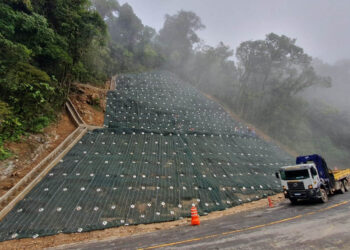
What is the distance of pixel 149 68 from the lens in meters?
39.3

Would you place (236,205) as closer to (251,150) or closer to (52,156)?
(251,150)

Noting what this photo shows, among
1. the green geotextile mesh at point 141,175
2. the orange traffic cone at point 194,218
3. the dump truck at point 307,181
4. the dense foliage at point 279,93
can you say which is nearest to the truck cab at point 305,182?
the dump truck at point 307,181

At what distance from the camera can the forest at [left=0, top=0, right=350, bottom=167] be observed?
10461 millimetres

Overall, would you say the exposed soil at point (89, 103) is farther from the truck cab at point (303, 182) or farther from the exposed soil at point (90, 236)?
the truck cab at point (303, 182)

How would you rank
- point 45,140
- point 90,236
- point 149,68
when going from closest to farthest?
point 90,236 → point 45,140 → point 149,68

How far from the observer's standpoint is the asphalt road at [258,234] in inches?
211

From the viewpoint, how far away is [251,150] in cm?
1808

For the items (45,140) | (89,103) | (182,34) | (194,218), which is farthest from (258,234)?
(182,34)

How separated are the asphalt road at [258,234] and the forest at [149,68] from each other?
8065 mm

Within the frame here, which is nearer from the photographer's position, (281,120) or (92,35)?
(92,35)

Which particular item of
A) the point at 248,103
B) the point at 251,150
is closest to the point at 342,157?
the point at 248,103

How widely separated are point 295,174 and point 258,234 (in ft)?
18.0

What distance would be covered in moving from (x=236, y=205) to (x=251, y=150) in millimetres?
8849

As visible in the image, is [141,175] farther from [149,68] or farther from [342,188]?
[149,68]
